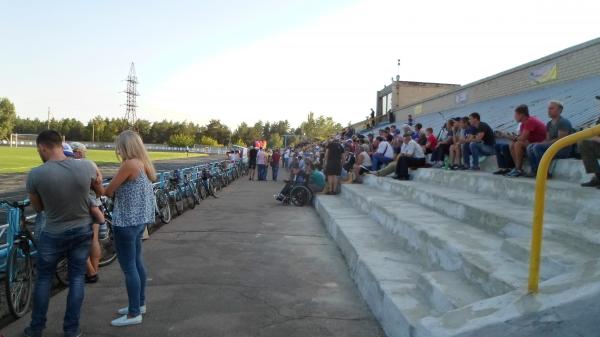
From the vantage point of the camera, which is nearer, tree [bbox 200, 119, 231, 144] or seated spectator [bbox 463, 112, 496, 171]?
seated spectator [bbox 463, 112, 496, 171]

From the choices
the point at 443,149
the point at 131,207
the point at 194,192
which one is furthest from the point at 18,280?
the point at 443,149

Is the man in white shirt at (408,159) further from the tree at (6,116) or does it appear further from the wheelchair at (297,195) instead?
the tree at (6,116)

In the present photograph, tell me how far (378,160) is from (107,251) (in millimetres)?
8583

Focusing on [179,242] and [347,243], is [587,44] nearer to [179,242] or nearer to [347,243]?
[347,243]

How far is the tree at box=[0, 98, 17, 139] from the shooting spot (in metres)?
90.6

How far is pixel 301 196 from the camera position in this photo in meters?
13.2

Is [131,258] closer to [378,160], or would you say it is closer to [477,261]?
[477,261]

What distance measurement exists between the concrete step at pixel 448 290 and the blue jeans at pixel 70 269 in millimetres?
3104

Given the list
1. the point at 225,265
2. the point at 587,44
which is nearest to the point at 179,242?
the point at 225,265

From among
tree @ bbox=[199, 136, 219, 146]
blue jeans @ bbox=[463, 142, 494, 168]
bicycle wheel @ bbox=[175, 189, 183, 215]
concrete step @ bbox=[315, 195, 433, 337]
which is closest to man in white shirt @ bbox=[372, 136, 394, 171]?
blue jeans @ bbox=[463, 142, 494, 168]

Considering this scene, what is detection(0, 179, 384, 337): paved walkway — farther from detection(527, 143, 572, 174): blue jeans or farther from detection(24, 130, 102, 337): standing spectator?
detection(527, 143, 572, 174): blue jeans

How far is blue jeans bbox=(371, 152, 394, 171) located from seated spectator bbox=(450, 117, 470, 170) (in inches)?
128

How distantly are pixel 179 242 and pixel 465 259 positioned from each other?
5.40 m

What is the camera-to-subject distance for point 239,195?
16078 millimetres
